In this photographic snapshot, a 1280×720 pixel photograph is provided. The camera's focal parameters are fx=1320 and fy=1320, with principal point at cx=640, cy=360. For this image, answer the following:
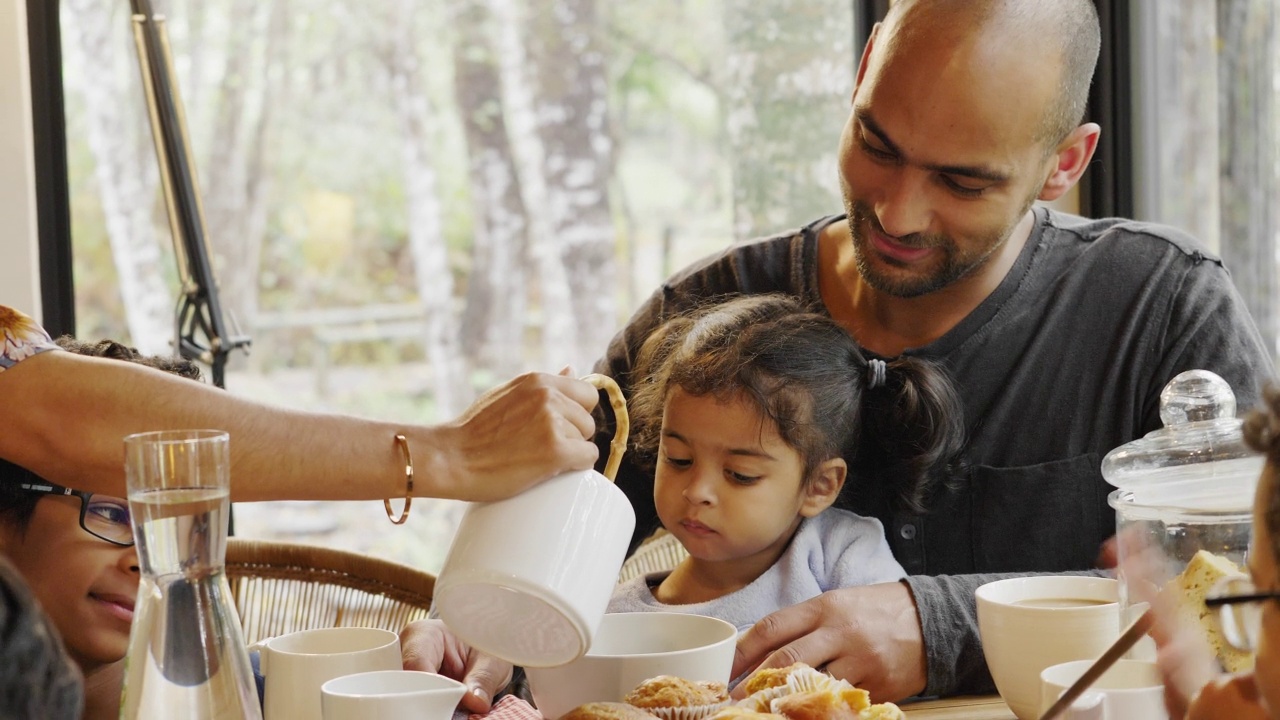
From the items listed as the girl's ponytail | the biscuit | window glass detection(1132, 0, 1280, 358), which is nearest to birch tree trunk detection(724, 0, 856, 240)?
window glass detection(1132, 0, 1280, 358)

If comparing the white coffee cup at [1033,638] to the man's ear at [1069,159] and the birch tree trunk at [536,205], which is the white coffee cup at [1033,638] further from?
the birch tree trunk at [536,205]

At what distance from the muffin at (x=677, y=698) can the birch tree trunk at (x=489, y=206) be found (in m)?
3.14

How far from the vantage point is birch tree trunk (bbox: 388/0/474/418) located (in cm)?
406

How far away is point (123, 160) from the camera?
154 inches

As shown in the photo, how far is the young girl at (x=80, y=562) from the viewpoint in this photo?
1383mm

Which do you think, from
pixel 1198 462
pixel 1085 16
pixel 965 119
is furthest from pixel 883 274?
pixel 1198 462

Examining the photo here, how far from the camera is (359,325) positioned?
4.31m

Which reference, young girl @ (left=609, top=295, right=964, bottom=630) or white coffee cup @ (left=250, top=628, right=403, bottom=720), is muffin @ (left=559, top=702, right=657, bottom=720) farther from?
young girl @ (left=609, top=295, right=964, bottom=630)

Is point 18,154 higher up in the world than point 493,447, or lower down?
higher up

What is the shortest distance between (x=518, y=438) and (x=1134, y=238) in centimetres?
114

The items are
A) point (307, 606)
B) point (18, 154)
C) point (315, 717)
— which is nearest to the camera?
point (315, 717)

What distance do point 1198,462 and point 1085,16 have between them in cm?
87

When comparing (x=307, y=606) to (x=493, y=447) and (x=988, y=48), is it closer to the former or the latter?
(x=493, y=447)

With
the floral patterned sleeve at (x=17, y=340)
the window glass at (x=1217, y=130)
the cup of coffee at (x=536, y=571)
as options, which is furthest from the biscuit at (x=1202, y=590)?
the window glass at (x=1217, y=130)
